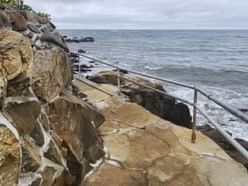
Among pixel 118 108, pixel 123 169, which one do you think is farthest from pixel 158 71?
pixel 123 169

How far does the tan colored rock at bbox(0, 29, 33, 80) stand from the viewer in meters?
2.54

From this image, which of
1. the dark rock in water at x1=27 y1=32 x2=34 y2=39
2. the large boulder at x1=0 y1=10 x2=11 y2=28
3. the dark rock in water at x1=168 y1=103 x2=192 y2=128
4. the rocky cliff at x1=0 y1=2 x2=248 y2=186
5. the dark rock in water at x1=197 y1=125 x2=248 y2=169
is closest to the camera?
the rocky cliff at x1=0 y1=2 x2=248 y2=186

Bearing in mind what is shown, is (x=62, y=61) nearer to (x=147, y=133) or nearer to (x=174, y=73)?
(x=147, y=133)

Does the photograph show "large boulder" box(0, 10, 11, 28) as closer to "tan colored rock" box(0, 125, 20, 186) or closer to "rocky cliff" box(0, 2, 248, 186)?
"rocky cliff" box(0, 2, 248, 186)

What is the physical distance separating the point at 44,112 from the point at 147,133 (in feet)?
5.68

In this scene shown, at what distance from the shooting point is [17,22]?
142 inches

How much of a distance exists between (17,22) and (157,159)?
6.53ft

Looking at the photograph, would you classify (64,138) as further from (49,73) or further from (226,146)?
(226,146)

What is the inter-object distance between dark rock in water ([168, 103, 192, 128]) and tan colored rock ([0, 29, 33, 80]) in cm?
906

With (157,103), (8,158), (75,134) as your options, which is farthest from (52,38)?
(157,103)

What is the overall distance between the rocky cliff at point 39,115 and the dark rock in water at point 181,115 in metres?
7.23

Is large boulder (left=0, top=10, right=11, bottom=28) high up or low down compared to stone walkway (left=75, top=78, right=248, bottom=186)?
up

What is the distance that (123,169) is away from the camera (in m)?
3.85

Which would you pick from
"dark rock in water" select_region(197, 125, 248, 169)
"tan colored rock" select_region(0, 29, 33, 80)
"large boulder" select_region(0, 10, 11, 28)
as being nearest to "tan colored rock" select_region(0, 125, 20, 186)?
"tan colored rock" select_region(0, 29, 33, 80)
